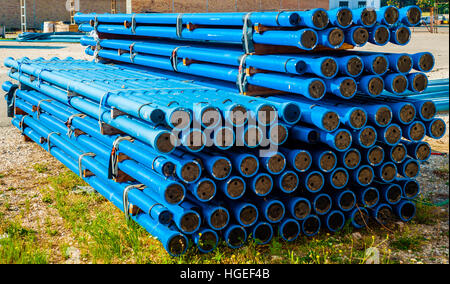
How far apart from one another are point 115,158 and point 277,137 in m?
2.06

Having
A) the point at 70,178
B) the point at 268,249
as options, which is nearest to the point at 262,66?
the point at 268,249

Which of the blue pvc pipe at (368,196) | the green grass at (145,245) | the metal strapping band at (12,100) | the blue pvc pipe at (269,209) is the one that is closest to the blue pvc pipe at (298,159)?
the blue pvc pipe at (269,209)

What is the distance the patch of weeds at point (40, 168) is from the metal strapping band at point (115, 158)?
8.21 feet

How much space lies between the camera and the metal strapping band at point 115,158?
5.76 meters

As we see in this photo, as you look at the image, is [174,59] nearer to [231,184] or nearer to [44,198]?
[44,198]

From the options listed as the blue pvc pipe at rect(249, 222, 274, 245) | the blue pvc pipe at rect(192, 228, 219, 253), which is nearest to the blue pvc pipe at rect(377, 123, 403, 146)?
the blue pvc pipe at rect(249, 222, 274, 245)

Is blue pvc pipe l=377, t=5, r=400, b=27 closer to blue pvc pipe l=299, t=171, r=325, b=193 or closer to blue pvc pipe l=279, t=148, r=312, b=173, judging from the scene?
blue pvc pipe l=279, t=148, r=312, b=173

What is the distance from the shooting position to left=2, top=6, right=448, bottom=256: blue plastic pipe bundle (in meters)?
4.75

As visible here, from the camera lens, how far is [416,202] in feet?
20.5

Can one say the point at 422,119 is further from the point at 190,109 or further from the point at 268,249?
the point at 190,109

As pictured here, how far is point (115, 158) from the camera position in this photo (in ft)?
19.0

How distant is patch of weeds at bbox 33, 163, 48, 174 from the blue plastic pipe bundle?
1761mm

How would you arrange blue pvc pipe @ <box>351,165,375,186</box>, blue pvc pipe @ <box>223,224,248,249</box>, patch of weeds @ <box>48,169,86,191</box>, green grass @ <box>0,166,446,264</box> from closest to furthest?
green grass @ <box>0,166,446,264</box>, blue pvc pipe @ <box>223,224,248,249</box>, blue pvc pipe @ <box>351,165,375,186</box>, patch of weeds @ <box>48,169,86,191</box>

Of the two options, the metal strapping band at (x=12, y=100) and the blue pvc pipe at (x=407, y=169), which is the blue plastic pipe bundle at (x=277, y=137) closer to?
the blue pvc pipe at (x=407, y=169)
